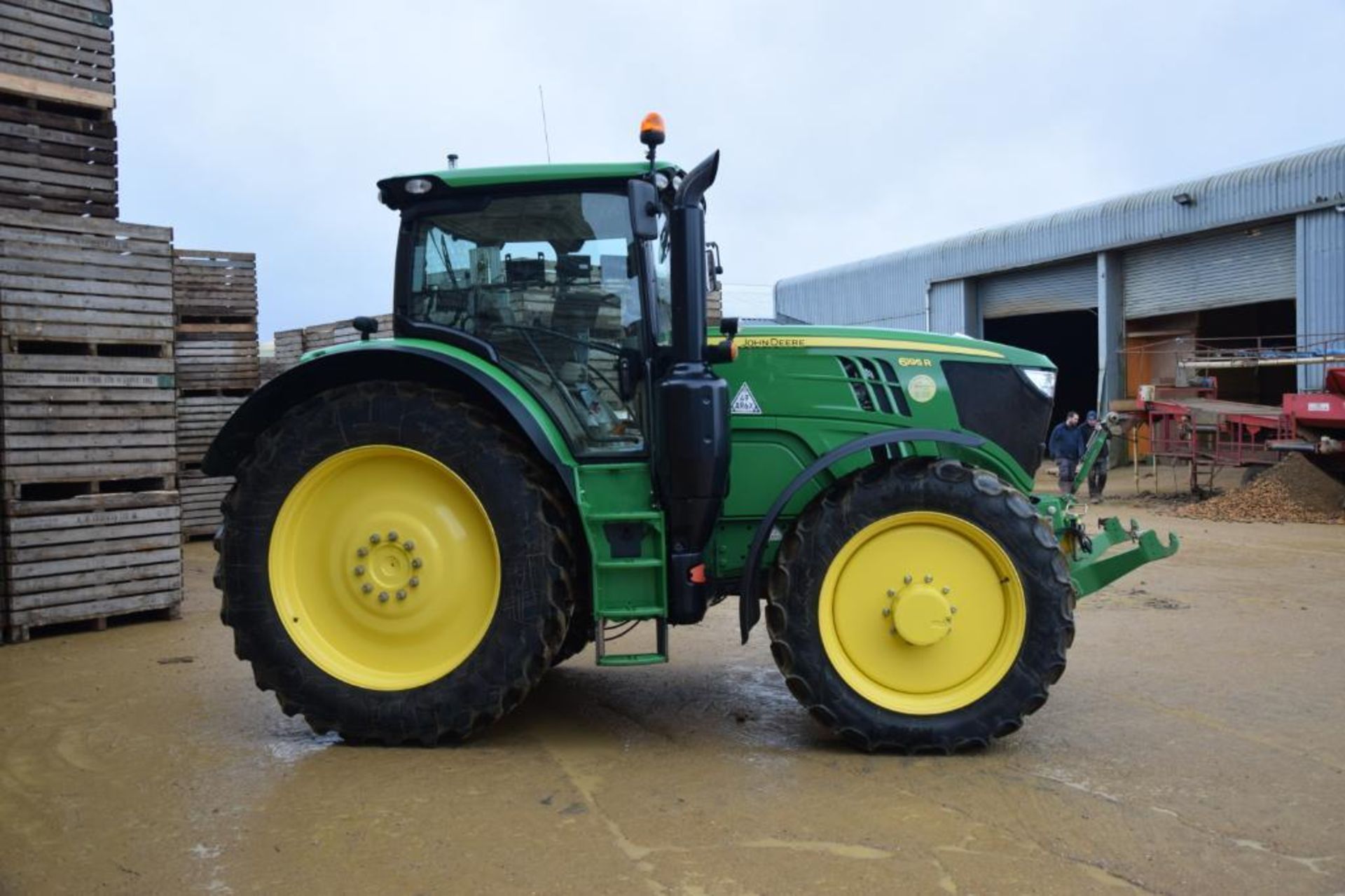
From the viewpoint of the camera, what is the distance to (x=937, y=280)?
1065 inches

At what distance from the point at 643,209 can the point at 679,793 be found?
7.66 feet

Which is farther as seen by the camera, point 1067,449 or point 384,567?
point 1067,449

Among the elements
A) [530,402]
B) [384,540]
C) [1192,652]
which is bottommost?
[1192,652]

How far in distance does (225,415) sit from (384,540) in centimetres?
918

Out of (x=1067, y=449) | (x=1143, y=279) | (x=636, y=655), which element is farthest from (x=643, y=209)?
(x=1143, y=279)

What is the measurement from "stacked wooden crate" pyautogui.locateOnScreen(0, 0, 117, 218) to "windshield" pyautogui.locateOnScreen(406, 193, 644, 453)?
15.8ft

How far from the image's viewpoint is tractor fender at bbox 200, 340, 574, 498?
4625 mm

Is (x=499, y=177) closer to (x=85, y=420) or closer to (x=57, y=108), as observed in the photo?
(x=85, y=420)

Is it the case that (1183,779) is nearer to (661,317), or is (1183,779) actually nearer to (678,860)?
(678,860)

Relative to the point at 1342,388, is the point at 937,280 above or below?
above

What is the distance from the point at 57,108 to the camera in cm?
833

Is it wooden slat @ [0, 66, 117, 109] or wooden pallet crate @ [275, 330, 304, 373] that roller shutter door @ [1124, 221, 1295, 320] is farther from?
wooden slat @ [0, 66, 117, 109]

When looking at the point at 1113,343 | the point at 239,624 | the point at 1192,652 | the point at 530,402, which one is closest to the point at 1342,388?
the point at 1113,343

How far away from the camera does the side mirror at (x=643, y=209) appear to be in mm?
4504
